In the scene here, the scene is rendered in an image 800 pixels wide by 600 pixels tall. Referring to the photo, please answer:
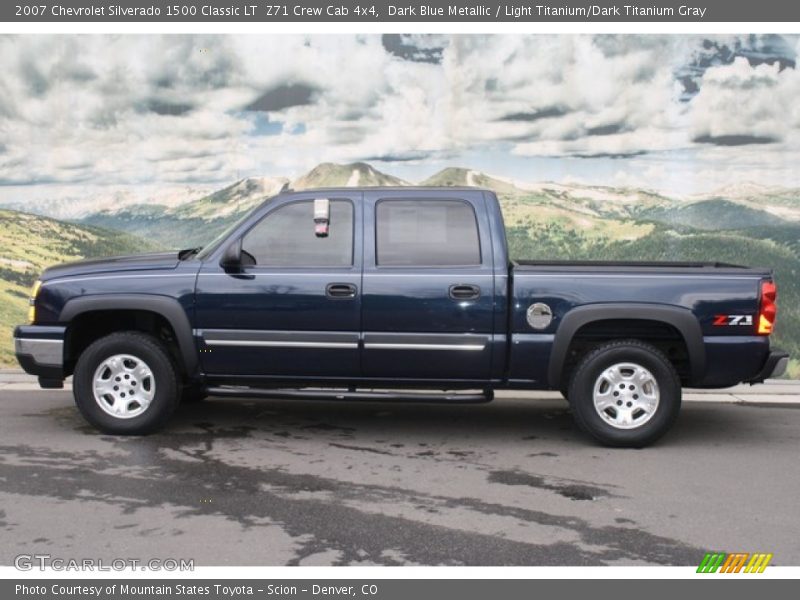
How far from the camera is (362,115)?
448 inches

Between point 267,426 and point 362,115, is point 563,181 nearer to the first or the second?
point 362,115

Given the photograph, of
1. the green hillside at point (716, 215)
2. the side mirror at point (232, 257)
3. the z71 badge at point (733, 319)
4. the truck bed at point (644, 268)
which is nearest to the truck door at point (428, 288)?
the truck bed at point (644, 268)

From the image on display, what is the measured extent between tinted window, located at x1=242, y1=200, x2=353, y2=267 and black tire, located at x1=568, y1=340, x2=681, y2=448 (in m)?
1.93

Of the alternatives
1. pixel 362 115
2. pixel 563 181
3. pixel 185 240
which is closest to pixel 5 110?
pixel 185 240

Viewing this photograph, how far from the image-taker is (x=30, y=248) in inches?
460

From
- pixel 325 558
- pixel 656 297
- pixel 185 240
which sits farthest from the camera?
pixel 185 240

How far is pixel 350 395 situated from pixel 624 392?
2004mm

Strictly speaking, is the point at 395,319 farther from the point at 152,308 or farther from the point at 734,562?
the point at 734,562

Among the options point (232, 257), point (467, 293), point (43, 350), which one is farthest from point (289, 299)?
point (43, 350)

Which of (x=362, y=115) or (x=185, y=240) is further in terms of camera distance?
(x=185, y=240)

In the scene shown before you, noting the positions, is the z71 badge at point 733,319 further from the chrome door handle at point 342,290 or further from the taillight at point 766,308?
the chrome door handle at point 342,290

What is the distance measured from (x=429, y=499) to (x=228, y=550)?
1371 millimetres

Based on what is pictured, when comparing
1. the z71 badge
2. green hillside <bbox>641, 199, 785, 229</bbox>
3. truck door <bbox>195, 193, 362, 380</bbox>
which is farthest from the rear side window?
green hillside <bbox>641, 199, 785, 229</bbox>
